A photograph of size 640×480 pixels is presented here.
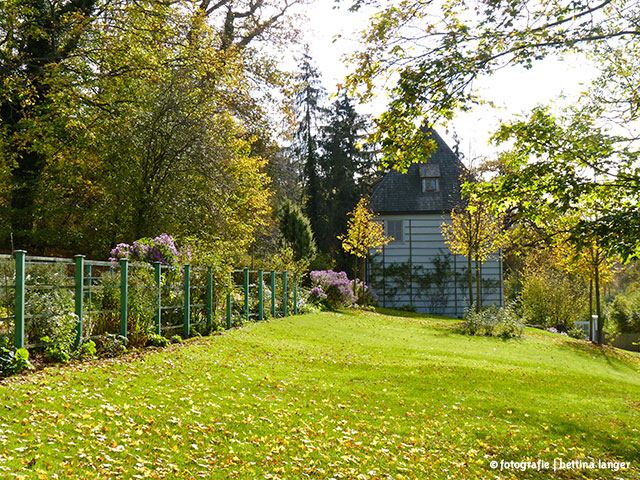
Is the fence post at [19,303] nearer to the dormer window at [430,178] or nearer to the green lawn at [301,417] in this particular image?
the green lawn at [301,417]

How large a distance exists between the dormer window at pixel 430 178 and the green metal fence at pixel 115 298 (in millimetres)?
18570

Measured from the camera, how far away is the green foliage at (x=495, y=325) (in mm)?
19422

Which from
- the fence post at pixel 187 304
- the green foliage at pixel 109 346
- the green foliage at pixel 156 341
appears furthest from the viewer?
the fence post at pixel 187 304

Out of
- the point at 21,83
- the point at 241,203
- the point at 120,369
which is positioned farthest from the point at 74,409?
the point at 241,203

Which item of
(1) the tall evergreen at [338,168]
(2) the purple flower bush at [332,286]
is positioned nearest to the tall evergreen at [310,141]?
(1) the tall evergreen at [338,168]

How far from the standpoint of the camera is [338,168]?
38000mm

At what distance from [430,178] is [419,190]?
0.96 meters

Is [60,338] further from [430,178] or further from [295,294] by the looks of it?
[430,178]

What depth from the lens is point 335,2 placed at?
9547mm

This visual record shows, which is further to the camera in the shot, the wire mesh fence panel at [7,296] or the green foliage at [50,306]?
the green foliage at [50,306]

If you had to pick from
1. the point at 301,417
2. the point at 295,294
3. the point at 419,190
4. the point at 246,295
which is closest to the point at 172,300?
the point at 246,295

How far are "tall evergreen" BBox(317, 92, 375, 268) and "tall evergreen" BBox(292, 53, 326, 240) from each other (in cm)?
69

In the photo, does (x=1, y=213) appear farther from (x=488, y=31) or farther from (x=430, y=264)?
(x=430, y=264)

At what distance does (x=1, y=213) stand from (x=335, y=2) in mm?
12435
